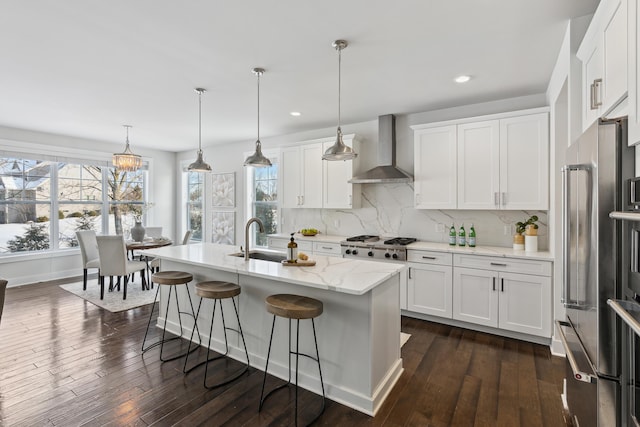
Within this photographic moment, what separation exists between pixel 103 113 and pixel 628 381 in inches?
221

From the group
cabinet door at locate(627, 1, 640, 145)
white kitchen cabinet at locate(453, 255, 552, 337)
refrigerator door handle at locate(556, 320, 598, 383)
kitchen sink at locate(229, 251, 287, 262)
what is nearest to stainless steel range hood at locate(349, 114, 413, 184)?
white kitchen cabinet at locate(453, 255, 552, 337)

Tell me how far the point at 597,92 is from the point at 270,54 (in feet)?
7.40

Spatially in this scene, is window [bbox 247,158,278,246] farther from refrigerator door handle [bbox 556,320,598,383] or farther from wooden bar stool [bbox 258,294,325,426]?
refrigerator door handle [bbox 556,320,598,383]

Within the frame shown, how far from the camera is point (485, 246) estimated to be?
3.82 metres

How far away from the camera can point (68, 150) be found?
583 centimetres

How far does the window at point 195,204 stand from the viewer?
7.19 m

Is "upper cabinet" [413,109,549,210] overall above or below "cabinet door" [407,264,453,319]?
above

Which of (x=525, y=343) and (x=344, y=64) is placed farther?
(x=525, y=343)

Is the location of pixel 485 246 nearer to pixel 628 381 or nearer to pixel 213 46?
pixel 628 381

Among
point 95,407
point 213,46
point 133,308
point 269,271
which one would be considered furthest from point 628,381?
point 133,308

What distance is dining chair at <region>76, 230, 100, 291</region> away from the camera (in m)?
4.93

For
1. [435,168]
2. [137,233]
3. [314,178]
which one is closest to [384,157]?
[435,168]

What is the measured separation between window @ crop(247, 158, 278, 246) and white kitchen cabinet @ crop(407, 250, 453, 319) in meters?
2.92

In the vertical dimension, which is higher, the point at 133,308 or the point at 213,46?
the point at 213,46
